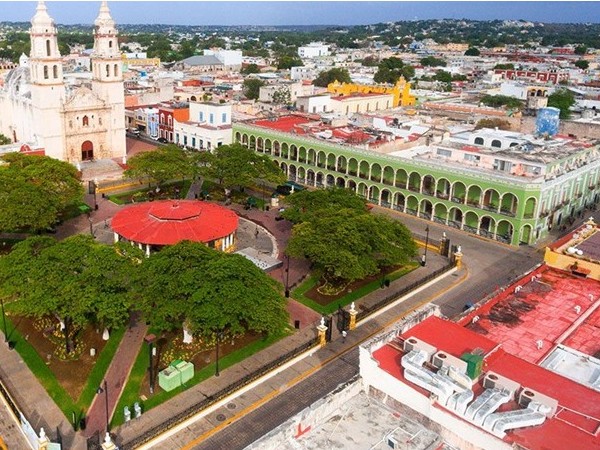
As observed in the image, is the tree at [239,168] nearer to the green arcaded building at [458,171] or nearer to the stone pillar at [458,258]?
the green arcaded building at [458,171]

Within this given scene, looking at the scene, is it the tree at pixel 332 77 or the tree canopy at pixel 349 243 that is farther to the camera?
the tree at pixel 332 77

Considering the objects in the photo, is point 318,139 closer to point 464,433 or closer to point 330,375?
point 330,375

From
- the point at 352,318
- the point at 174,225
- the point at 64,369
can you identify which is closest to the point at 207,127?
the point at 174,225

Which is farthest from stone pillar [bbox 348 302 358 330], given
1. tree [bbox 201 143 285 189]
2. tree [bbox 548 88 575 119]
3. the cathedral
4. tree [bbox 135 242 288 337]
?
tree [bbox 548 88 575 119]

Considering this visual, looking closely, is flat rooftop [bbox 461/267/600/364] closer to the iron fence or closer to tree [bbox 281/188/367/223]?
the iron fence

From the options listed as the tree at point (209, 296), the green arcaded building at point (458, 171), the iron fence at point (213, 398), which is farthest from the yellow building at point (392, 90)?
the tree at point (209, 296)

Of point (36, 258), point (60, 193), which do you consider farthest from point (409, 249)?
point (60, 193)

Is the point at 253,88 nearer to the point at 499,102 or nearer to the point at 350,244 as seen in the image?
the point at 499,102

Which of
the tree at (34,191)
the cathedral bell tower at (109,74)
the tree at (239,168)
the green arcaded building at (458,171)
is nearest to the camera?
the tree at (34,191)
